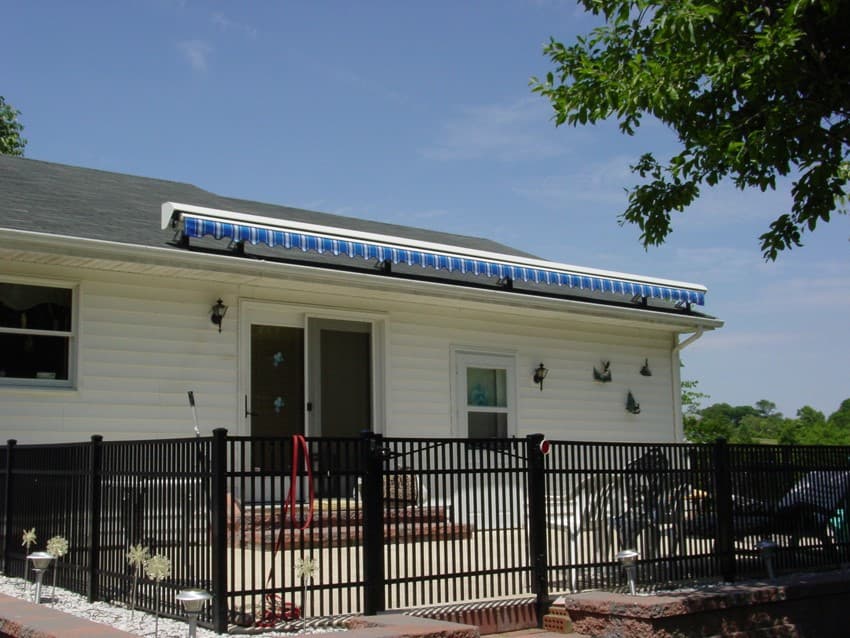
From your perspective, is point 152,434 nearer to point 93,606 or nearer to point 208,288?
point 208,288

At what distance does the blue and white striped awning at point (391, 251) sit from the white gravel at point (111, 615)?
459 centimetres

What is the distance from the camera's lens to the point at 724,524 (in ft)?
32.0

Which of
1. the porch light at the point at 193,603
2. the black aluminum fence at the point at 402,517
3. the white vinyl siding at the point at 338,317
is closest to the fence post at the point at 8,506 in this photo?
the black aluminum fence at the point at 402,517

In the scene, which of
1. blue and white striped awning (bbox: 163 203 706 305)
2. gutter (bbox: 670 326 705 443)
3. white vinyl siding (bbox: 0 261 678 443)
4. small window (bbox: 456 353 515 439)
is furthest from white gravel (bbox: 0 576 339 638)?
gutter (bbox: 670 326 705 443)

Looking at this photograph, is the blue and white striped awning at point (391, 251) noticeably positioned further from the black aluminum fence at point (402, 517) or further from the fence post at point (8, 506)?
the black aluminum fence at point (402, 517)

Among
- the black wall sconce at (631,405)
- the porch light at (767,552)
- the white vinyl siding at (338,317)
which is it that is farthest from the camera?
the black wall sconce at (631,405)

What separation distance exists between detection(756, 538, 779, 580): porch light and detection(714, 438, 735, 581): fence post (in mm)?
403

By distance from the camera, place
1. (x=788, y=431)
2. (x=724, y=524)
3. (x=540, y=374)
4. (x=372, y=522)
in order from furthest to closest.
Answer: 1. (x=788, y=431)
2. (x=540, y=374)
3. (x=724, y=524)
4. (x=372, y=522)

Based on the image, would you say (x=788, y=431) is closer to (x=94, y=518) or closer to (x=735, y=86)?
(x=735, y=86)

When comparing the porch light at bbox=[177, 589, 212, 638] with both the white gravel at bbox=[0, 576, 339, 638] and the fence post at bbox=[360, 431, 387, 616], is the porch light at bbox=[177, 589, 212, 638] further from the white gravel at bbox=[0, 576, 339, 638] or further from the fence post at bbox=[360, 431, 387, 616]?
the fence post at bbox=[360, 431, 387, 616]

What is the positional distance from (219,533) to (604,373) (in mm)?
10805

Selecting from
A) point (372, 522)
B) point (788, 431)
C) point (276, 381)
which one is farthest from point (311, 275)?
point (788, 431)

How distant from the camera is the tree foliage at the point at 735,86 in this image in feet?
28.5

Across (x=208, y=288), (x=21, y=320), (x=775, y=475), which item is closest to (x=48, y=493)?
(x=21, y=320)
